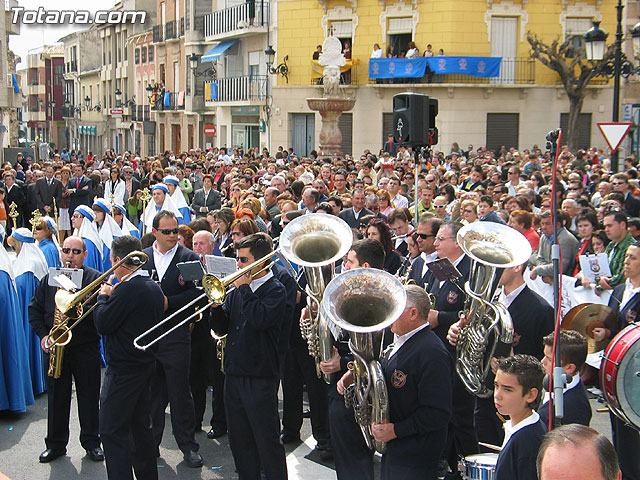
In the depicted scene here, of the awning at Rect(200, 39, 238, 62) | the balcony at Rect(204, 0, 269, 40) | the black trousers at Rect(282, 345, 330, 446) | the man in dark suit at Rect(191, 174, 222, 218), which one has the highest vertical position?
the balcony at Rect(204, 0, 269, 40)

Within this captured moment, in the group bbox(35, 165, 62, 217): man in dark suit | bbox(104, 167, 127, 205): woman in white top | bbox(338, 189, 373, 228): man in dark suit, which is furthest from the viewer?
bbox(35, 165, 62, 217): man in dark suit

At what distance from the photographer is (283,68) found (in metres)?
34.0

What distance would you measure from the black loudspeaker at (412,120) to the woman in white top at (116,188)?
8.43m

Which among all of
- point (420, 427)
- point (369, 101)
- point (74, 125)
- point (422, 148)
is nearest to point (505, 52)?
point (369, 101)

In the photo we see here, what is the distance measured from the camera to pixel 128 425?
19.2 ft

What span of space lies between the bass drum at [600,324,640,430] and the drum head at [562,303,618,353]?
229cm

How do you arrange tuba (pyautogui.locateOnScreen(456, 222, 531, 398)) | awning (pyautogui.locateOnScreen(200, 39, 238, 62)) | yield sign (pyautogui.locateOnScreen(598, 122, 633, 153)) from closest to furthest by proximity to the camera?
tuba (pyautogui.locateOnScreen(456, 222, 531, 398)), yield sign (pyautogui.locateOnScreen(598, 122, 633, 153)), awning (pyautogui.locateOnScreen(200, 39, 238, 62))

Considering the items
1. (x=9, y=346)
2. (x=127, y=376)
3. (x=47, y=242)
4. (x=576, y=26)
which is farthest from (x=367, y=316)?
(x=576, y=26)

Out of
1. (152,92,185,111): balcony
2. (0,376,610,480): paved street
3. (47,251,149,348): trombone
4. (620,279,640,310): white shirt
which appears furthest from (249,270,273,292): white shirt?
(152,92,185,111): balcony

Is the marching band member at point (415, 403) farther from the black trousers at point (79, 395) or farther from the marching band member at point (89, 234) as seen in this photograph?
the marching band member at point (89, 234)

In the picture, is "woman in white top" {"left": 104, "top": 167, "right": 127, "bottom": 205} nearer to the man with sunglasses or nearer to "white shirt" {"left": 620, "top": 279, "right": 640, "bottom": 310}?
the man with sunglasses

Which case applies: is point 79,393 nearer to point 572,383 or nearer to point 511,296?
point 511,296

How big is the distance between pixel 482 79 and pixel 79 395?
25983mm

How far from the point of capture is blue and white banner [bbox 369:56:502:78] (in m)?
29.7
